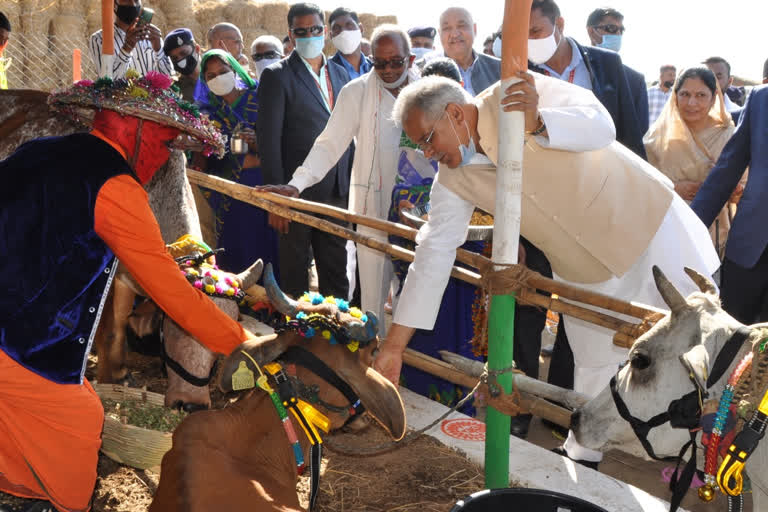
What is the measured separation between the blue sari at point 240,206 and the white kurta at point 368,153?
1392 mm

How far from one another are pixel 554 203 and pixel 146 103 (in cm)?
183

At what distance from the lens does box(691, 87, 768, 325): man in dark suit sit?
13.8 ft

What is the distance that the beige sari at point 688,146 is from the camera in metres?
5.59

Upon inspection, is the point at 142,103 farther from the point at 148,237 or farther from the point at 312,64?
the point at 312,64

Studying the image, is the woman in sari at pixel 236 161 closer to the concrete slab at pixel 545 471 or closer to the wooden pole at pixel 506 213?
the concrete slab at pixel 545 471

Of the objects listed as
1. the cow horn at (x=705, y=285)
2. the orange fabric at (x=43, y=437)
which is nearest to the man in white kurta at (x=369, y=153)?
the orange fabric at (x=43, y=437)

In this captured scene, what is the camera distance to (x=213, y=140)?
3.38 m

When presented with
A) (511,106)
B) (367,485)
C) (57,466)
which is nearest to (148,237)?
(57,466)

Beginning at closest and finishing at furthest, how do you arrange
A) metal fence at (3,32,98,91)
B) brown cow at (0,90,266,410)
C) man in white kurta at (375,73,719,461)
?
1. man in white kurta at (375,73,719,461)
2. brown cow at (0,90,266,410)
3. metal fence at (3,32,98,91)

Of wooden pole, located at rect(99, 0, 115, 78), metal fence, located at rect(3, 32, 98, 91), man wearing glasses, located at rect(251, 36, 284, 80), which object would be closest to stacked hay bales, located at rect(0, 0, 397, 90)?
metal fence, located at rect(3, 32, 98, 91)

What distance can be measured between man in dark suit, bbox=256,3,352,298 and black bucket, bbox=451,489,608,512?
11.9ft

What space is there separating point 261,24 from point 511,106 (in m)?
16.1

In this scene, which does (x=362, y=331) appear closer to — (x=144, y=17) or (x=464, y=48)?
(x=464, y=48)

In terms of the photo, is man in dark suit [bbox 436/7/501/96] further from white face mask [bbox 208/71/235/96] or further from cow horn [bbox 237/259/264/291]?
cow horn [bbox 237/259/264/291]
